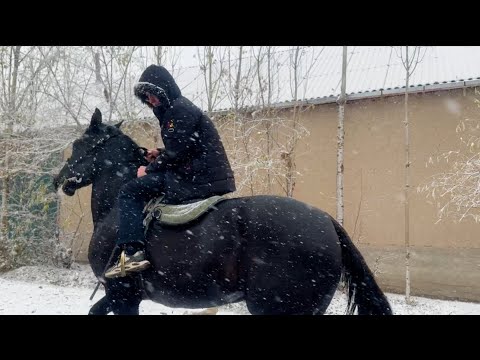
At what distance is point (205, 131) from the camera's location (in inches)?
147

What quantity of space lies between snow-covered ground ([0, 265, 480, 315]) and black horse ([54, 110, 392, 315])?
101 inches

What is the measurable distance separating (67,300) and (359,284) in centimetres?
574

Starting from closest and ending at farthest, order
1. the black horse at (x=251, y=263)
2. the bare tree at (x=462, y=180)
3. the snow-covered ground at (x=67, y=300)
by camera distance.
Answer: the black horse at (x=251, y=263) → the snow-covered ground at (x=67, y=300) → the bare tree at (x=462, y=180)

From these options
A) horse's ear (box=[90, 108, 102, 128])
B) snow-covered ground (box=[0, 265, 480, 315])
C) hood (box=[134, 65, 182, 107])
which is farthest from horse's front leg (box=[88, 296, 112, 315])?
snow-covered ground (box=[0, 265, 480, 315])

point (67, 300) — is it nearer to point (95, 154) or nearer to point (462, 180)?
point (95, 154)

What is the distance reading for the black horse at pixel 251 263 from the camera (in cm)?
314

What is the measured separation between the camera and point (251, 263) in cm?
325

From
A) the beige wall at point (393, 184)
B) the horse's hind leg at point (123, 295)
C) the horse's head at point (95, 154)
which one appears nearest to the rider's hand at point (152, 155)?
the horse's head at point (95, 154)

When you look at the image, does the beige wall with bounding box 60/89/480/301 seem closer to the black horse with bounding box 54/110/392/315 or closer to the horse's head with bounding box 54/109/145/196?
the horse's head with bounding box 54/109/145/196

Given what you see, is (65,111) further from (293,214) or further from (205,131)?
(293,214)

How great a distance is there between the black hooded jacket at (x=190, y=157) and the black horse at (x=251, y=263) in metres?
0.27

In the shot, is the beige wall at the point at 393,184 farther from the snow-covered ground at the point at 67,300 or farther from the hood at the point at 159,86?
the hood at the point at 159,86

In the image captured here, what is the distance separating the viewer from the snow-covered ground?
6684 mm

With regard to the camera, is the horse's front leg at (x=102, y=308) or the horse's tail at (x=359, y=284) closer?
the horse's tail at (x=359, y=284)
